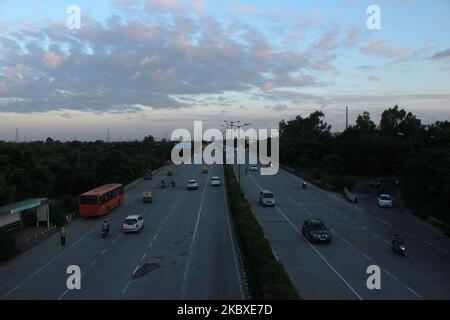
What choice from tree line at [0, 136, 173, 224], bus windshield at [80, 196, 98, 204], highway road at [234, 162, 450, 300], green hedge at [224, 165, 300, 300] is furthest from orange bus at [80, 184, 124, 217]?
green hedge at [224, 165, 300, 300]

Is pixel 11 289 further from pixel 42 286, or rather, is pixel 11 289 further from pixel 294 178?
pixel 294 178

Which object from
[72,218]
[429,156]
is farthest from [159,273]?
[429,156]

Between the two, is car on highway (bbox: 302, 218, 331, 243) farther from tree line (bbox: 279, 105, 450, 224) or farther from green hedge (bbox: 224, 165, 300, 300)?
tree line (bbox: 279, 105, 450, 224)

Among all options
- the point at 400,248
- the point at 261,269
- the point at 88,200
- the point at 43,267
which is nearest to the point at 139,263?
the point at 43,267

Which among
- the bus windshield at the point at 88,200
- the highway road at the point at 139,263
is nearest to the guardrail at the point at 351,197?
the highway road at the point at 139,263

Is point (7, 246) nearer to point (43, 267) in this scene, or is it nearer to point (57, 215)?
point (43, 267)
